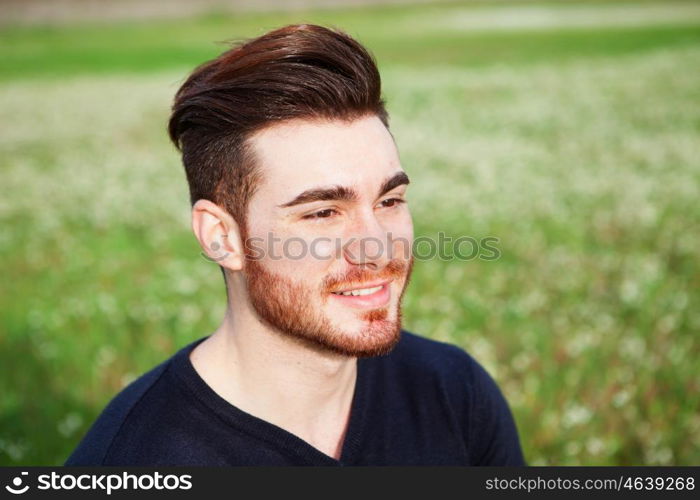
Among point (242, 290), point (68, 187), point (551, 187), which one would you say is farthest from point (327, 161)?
point (68, 187)

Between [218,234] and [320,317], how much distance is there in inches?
26.4

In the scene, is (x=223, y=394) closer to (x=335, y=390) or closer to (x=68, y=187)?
(x=335, y=390)

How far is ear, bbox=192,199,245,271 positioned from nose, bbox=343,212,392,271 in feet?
1.75

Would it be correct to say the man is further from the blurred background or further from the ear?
the blurred background

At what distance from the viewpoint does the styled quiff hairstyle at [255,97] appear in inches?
122

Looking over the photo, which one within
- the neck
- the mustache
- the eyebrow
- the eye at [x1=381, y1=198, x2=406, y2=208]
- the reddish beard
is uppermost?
the eyebrow

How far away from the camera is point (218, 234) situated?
3.33 metres

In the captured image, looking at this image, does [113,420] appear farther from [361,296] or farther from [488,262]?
[488,262]

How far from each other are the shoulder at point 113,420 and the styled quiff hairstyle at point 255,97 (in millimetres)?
812

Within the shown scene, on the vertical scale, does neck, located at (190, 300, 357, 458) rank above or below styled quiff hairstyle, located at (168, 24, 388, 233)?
below

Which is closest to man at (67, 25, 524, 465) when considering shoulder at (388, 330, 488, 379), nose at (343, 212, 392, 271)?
nose at (343, 212, 392, 271)

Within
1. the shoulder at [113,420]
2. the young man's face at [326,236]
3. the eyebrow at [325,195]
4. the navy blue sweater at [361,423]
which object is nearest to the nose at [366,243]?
the young man's face at [326,236]

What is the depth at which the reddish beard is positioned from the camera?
3059 millimetres

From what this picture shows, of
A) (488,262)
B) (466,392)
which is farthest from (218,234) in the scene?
(488,262)
